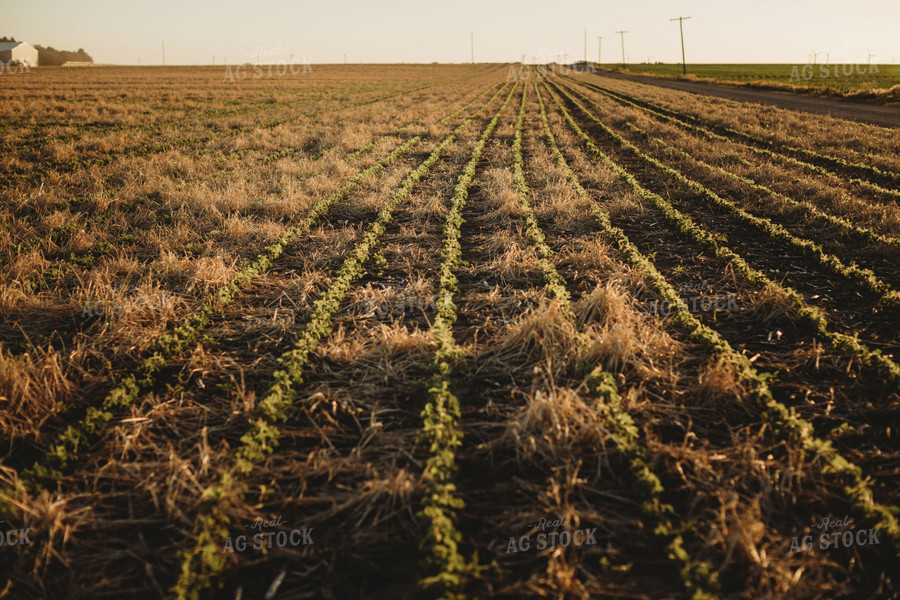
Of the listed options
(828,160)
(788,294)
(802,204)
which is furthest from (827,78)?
(788,294)

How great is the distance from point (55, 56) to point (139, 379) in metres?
149

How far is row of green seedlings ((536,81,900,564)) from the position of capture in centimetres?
291

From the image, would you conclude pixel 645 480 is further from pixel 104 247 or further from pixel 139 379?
pixel 104 247

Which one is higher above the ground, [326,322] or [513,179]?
[513,179]

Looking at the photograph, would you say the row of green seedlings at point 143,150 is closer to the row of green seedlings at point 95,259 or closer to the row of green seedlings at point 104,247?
the row of green seedlings at point 104,247

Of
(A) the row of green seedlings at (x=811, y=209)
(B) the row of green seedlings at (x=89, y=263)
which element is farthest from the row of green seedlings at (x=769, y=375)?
(B) the row of green seedlings at (x=89, y=263)

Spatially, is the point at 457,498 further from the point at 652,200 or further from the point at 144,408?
the point at 652,200

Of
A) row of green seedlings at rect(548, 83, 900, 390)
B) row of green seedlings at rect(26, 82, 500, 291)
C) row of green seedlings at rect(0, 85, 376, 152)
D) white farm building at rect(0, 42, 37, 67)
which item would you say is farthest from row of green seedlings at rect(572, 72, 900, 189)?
white farm building at rect(0, 42, 37, 67)

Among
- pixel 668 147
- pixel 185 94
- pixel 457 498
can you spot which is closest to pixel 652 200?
pixel 668 147

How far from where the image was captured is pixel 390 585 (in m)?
2.60

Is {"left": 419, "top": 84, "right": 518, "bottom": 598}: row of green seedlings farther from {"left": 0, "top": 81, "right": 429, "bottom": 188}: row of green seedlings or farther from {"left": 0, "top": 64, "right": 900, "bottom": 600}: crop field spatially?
{"left": 0, "top": 81, "right": 429, "bottom": 188}: row of green seedlings

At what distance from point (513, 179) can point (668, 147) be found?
6.78 meters

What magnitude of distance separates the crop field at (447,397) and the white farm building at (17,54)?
324 ft

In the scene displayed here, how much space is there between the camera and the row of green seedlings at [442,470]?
100 inches
